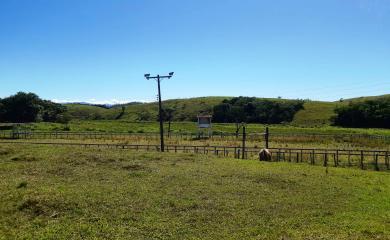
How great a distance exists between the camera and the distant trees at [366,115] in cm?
11174

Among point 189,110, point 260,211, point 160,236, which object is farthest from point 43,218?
point 189,110

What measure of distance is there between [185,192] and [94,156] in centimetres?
1284

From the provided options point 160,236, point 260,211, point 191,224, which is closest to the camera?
point 160,236

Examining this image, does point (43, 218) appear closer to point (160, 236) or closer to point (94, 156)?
point (160, 236)

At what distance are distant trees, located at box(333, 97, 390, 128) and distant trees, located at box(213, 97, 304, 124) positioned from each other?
90.2 ft

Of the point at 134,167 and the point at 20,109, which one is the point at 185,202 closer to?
the point at 134,167

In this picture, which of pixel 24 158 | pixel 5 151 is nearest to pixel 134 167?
pixel 24 158

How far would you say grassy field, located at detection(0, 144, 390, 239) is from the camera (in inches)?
564

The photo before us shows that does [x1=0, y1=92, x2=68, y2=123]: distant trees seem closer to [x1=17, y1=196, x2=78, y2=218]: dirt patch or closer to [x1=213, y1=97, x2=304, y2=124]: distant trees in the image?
[x1=213, y1=97, x2=304, y2=124]: distant trees

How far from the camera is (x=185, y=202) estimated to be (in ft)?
59.6

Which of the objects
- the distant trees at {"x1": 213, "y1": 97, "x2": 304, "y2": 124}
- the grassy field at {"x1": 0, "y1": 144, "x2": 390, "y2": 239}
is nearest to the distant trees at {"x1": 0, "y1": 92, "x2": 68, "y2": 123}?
the distant trees at {"x1": 213, "y1": 97, "x2": 304, "y2": 124}

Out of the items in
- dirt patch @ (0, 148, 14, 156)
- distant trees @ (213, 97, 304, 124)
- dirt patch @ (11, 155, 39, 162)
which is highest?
distant trees @ (213, 97, 304, 124)

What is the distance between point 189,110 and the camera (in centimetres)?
19000

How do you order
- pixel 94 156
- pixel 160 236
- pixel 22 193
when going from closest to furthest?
pixel 160 236 → pixel 22 193 → pixel 94 156
